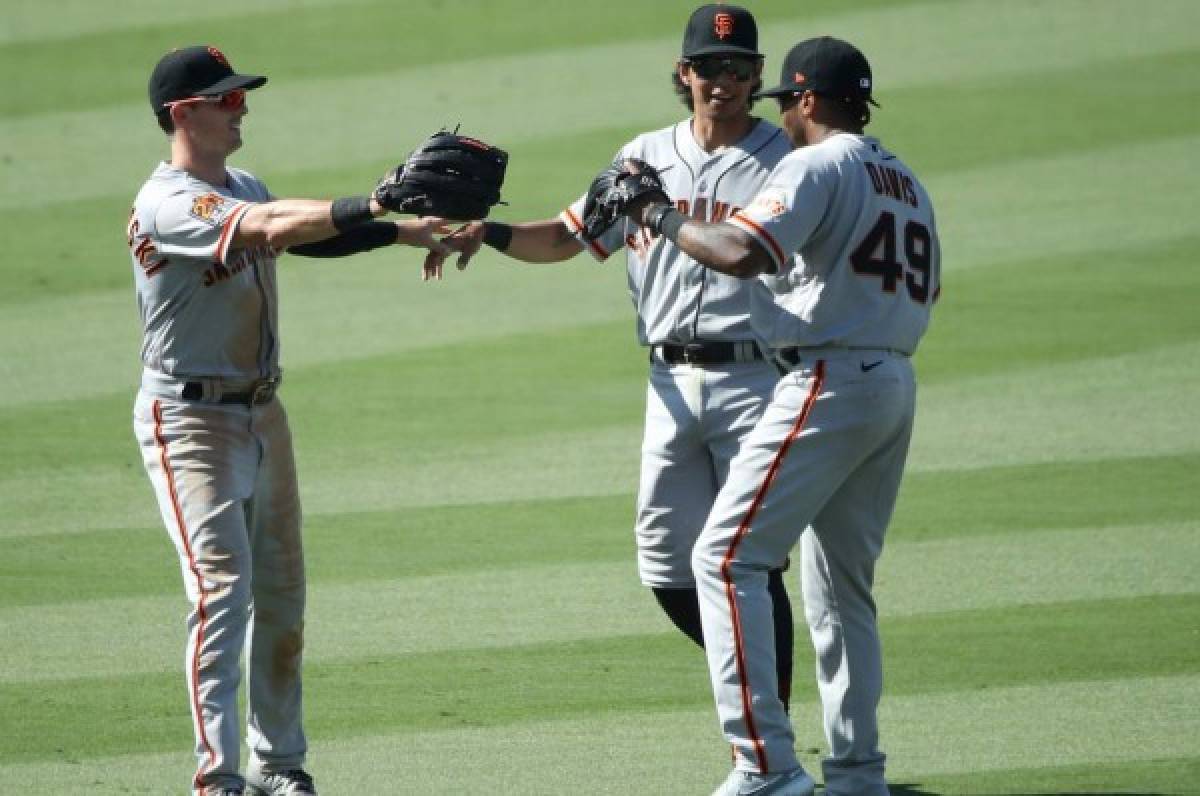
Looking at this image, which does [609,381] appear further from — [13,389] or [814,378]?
[814,378]

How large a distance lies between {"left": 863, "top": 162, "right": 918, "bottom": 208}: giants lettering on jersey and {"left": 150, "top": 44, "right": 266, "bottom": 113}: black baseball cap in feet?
5.83

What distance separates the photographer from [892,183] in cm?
568

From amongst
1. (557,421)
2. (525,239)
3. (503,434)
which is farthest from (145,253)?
(557,421)

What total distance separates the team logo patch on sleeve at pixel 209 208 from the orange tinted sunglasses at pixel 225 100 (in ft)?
1.11

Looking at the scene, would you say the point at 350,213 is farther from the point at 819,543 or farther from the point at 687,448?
the point at 819,543

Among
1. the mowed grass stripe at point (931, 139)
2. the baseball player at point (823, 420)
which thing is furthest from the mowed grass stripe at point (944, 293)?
the baseball player at point (823, 420)

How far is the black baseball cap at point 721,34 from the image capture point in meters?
6.32

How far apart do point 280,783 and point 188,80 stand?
6.74 feet

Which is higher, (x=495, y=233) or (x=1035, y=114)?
(x=495, y=233)

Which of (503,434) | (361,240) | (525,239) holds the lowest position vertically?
(503,434)

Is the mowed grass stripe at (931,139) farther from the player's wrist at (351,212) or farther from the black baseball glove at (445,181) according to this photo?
the player's wrist at (351,212)

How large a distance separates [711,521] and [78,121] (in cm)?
984

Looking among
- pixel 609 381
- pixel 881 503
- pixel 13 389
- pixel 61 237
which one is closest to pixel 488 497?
pixel 609 381

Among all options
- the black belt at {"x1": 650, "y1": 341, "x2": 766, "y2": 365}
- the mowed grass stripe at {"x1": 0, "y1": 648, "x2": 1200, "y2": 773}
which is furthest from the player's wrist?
the mowed grass stripe at {"x1": 0, "y1": 648, "x2": 1200, "y2": 773}
